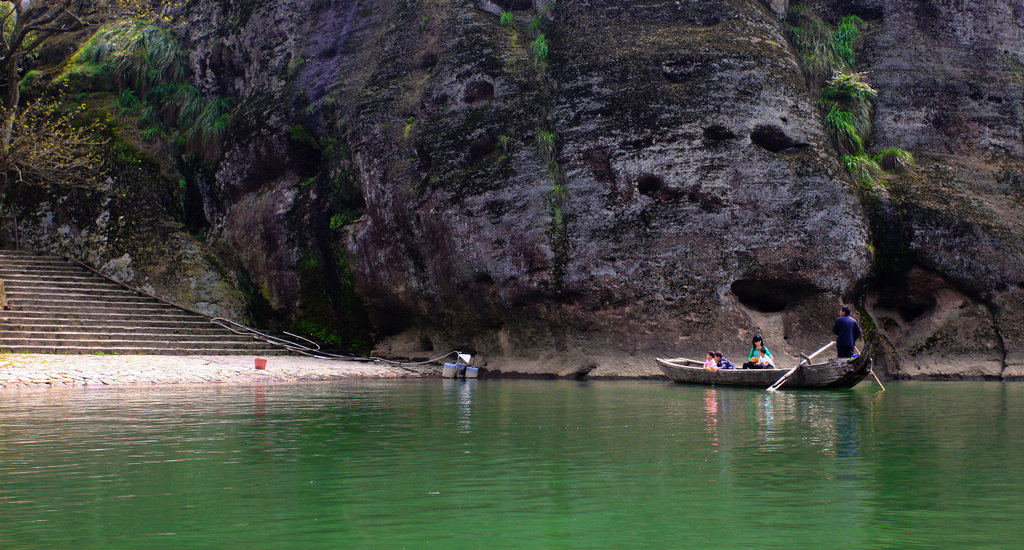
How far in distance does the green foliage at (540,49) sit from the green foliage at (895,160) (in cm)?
821

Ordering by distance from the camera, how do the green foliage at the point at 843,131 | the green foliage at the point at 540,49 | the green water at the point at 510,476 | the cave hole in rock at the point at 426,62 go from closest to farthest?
the green water at the point at 510,476 → the green foliage at the point at 843,131 → the green foliage at the point at 540,49 → the cave hole in rock at the point at 426,62

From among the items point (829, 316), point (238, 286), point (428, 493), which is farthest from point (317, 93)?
point (428, 493)

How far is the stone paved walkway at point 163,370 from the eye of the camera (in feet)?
46.3

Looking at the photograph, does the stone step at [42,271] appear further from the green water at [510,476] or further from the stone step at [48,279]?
the green water at [510,476]

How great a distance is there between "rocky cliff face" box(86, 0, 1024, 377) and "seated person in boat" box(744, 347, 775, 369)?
172 cm

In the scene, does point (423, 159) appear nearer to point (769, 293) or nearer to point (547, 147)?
point (547, 147)

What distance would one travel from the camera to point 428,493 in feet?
16.8

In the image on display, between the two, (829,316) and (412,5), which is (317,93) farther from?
(829,316)

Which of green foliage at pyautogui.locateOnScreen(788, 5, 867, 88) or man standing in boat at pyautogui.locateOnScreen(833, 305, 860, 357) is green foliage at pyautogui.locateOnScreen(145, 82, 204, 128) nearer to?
green foliage at pyautogui.locateOnScreen(788, 5, 867, 88)

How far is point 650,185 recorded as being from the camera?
18.7 m

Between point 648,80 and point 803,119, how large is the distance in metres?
3.61

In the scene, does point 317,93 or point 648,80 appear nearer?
point 648,80

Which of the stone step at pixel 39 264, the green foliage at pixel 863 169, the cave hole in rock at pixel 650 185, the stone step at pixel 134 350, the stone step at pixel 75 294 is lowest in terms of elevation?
the stone step at pixel 134 350

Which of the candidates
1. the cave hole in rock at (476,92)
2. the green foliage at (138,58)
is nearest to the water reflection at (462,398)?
the cave hole in rock at (476,92)
